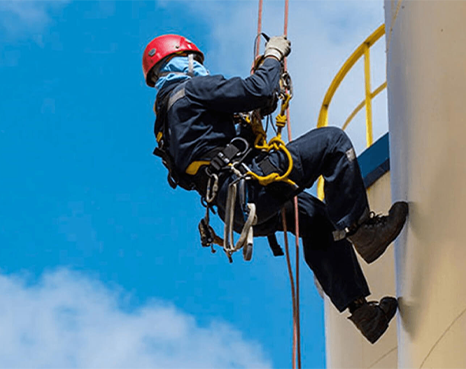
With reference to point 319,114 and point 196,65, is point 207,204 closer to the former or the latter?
point 196,65

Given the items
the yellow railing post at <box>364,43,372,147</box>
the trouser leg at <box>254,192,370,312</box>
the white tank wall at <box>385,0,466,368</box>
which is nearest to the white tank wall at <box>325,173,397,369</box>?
the yellow railing post at <box>364,43,372,147</box>

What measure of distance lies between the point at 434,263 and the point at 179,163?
1.65 meters

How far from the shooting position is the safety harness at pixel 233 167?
543 centimetres

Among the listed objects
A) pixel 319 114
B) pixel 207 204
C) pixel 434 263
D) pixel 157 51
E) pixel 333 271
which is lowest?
pixel 434 263

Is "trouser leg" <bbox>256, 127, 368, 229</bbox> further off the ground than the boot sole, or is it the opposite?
"trouser leg" <bbox>256, 127, 368, 229</bbox>

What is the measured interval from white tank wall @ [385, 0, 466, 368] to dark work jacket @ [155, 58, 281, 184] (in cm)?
78

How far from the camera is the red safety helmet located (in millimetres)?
6121

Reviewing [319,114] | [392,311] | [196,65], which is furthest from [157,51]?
[319,114]

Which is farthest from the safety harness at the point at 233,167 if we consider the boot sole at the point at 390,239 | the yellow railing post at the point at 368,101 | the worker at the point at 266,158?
the yellow railing post at the point at 368,101

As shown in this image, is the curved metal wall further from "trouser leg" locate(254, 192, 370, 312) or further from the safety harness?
the safety harness

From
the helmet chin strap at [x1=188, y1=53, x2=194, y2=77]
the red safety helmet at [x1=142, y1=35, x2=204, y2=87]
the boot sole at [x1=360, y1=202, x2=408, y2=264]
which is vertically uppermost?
the red safety helmet at [x1=142, y1=35, x2=204, y2=87]

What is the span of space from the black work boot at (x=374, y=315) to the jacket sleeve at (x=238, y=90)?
1.36 metres

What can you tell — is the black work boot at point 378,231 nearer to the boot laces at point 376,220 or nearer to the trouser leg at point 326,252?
the boot laces at point 376,220

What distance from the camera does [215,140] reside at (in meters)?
5.63
